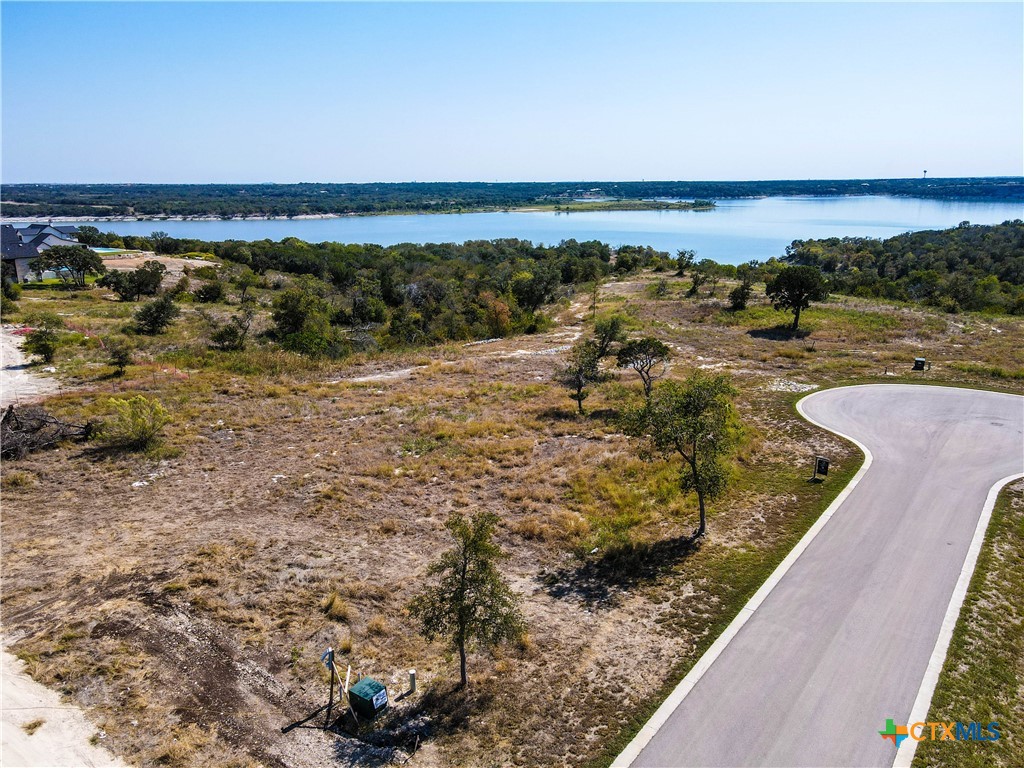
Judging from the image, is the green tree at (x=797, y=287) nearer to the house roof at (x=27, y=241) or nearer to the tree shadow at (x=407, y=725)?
the tree shadow at (x=407, y=725)

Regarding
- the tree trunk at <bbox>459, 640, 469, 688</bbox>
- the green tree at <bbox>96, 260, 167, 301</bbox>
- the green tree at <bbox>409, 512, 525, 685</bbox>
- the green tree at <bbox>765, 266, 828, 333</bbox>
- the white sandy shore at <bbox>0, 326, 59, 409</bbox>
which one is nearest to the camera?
the green tree at <bbox>409, 512, 525, 685</bbox>

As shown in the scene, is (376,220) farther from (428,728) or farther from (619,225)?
(428,728)

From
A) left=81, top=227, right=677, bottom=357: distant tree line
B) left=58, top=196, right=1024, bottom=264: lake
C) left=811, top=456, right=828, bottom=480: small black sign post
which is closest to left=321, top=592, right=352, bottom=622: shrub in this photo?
left=811, top=456, right=828, bottom=480: small black sign post

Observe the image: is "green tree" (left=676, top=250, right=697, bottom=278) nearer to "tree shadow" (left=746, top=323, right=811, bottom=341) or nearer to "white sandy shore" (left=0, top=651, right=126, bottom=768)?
"tree shadow" (left=746, top=323, right=811, bottom=341)

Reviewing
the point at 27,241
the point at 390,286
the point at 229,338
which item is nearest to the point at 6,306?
the point at 229,338

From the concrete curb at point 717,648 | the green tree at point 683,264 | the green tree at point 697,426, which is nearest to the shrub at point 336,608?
the concrete curb at point 717,648

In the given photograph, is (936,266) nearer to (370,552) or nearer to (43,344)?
(370,552)
